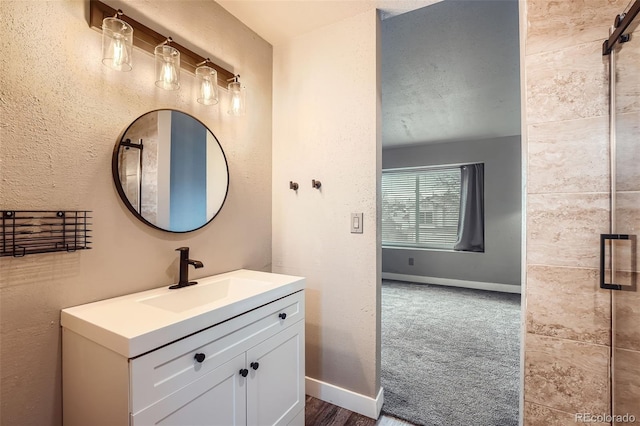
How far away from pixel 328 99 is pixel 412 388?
2.04 m

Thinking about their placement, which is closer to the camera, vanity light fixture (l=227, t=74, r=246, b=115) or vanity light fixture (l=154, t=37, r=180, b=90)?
Result: vanity light fixture (l=154, t=37, r=180, b=90)

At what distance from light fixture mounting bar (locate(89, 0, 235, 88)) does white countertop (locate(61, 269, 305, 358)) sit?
3.70 feet

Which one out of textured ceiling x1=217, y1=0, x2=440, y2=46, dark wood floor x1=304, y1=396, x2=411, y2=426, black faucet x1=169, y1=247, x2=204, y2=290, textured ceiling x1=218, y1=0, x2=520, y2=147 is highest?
textured ceiling x1=218, y1=0, x2=520, y2=147

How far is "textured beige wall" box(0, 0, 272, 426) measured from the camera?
989mm

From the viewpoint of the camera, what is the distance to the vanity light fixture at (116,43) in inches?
46.4

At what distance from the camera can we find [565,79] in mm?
1181

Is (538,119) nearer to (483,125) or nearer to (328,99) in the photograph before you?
(328,99)

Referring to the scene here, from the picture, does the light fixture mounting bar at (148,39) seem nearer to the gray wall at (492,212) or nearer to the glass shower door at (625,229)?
the glass shower door at (625,229)

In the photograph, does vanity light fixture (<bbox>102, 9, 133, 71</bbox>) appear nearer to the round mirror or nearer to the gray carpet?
the round mirror

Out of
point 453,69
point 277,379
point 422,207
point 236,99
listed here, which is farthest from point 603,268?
point 422,207

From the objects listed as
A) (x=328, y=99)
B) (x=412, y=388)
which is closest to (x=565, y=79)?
(x=328, y=99)

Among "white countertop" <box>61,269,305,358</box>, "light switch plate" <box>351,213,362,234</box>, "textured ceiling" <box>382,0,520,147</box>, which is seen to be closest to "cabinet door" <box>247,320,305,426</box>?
"white countertop" <box>61,269,305,358</box>

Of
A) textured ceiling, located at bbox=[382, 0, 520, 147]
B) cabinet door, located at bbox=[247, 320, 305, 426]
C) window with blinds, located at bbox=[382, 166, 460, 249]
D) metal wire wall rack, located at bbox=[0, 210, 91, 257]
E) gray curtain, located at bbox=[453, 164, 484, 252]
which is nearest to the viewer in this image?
metal wire wall rack, located at bbox=[0, 210, 91, 257]
